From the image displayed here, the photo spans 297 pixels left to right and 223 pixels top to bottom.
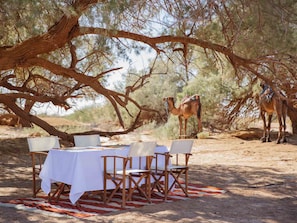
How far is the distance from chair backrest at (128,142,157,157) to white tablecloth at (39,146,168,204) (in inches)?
16.2

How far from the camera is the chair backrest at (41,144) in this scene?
6.78m

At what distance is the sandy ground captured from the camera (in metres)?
5.47

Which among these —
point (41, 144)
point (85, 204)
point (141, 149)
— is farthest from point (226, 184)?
point (41, 144)

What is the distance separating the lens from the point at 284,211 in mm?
5848

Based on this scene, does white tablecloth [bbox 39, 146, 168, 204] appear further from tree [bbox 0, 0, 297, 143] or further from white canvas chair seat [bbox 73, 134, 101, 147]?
tree [bbox 0, 0, 297, 143]

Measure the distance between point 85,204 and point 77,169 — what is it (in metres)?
0.55

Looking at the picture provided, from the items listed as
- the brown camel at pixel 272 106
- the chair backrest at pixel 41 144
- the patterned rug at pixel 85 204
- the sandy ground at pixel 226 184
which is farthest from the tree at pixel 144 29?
the brown camel at pixel 272 106

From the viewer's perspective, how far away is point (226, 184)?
8078mm

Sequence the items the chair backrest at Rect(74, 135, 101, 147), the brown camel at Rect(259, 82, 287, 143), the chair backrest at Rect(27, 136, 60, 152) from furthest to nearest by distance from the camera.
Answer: the brown camel at Rect(259, 82, 287, 143)
the chair backrest at Rect(74, 135, 101, 147)
the chair backrest at Rect(27, 136, 60, 152)

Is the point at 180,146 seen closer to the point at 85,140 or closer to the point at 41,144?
the point at 85,140

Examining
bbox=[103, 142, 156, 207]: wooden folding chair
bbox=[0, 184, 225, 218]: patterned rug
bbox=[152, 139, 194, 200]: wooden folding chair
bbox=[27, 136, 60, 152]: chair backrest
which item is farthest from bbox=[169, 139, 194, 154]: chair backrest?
bbox=[27, 136, 60, 152]: chair backrest

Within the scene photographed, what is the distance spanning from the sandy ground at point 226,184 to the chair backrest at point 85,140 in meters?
1.01

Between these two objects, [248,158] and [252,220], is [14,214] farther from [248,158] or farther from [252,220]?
[248,158]

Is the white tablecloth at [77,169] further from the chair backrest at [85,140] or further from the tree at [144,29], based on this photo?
the tree at [144,29]
